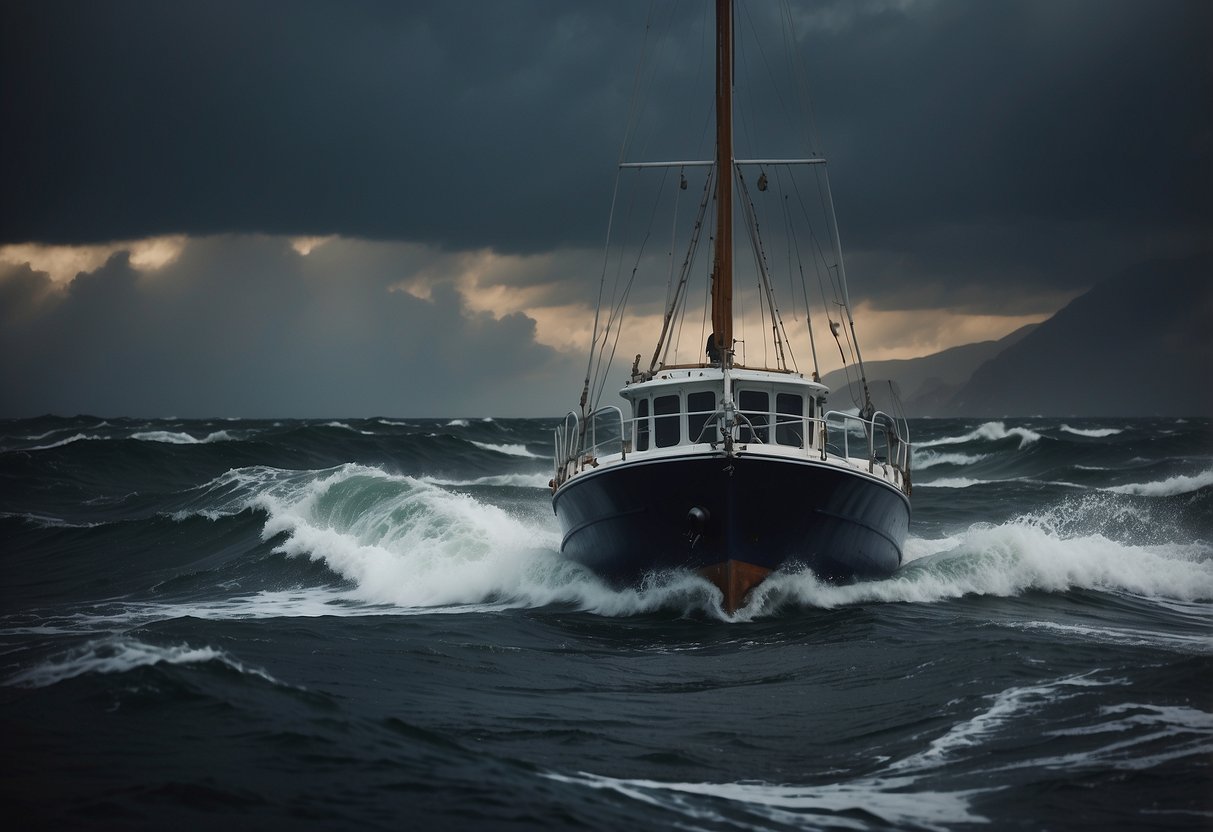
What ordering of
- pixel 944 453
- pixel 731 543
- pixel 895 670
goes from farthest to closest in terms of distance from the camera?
1. pixel 944 453
2. pixel 731 543
3. pixel 895 670

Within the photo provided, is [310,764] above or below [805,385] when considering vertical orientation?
below

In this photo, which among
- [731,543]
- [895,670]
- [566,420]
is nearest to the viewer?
[895,670]

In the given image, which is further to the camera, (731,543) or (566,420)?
(566,420)

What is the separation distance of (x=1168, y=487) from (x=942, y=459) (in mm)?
18707

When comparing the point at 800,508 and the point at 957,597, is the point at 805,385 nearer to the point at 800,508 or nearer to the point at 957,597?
the point at 800,508

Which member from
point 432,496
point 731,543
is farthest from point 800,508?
point 432,496

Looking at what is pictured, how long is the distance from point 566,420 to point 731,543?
442cm

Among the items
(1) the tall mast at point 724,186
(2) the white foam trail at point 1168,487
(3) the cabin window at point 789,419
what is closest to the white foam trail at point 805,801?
(3) the cabin window at point 789,419

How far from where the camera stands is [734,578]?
1434 cm

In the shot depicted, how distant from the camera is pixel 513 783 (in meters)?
7.17

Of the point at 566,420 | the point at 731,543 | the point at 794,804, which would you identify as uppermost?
the point at 566,420

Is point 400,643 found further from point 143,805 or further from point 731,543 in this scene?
point 143,805

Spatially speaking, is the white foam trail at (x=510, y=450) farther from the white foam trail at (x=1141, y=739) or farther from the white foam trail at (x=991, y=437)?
the white foam trail at (x=1141, y=739)

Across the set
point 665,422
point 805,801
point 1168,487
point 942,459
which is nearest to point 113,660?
point 805,801
